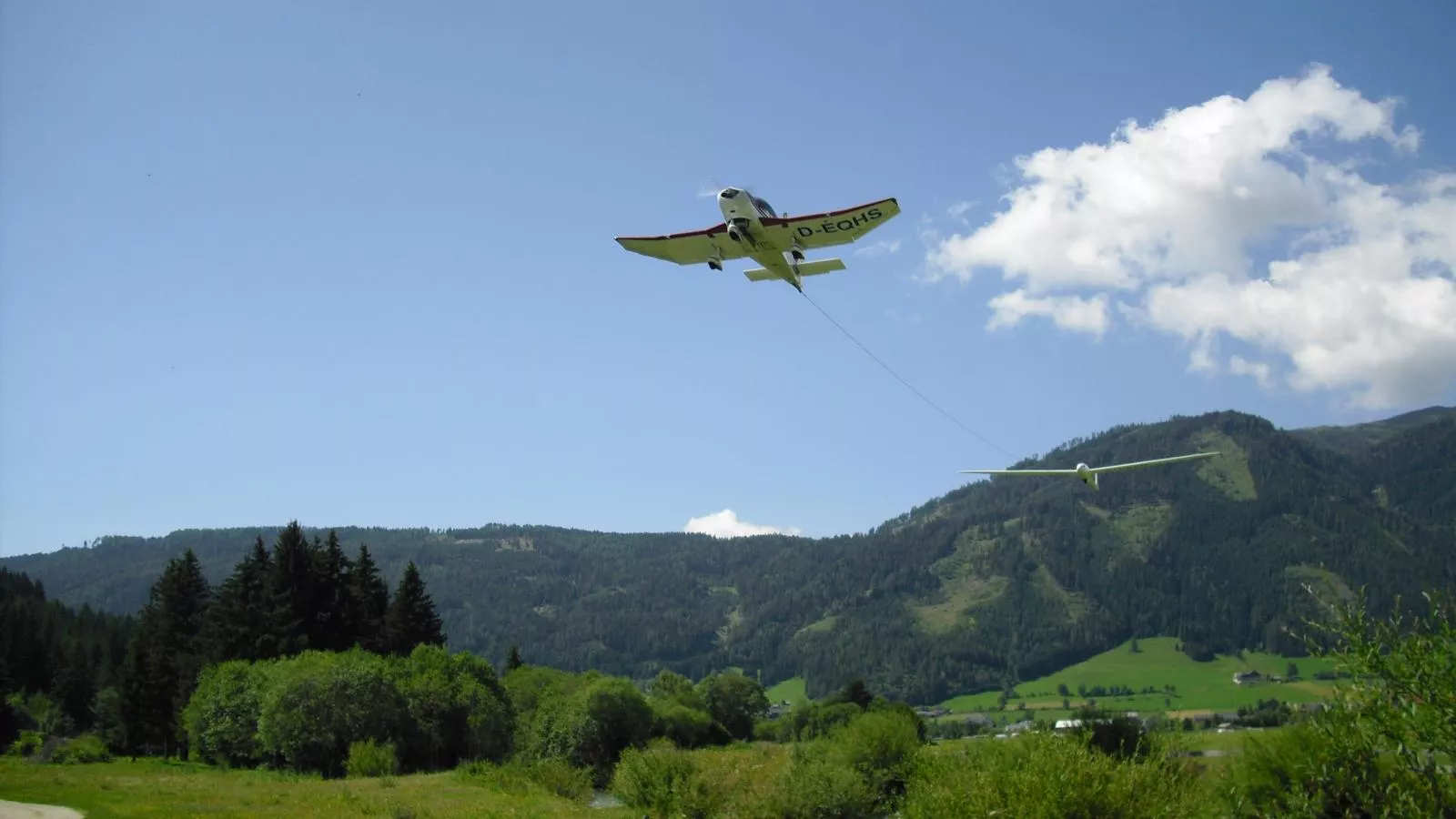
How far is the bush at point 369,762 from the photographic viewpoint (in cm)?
6156

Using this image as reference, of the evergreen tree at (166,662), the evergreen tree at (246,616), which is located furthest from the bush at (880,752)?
the evergreen tree at (166,662)

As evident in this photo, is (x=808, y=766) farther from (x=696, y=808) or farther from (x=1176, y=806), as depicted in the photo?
(x=1176, y=806)

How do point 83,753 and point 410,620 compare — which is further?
point 410,620

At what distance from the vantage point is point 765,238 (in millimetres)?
34938

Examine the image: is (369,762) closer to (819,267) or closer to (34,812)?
(34,812)

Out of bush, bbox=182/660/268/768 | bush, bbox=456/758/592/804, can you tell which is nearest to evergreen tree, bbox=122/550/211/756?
bush, bbox=182/660/268/768

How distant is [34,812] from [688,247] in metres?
30.9

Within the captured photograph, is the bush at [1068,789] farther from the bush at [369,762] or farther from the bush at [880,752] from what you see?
the bush at [369,762]

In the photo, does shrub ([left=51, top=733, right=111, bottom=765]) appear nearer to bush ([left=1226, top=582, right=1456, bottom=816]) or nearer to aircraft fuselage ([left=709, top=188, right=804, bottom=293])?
aircraft fuselage ([left=709, top=188, right=804, bottom=293])

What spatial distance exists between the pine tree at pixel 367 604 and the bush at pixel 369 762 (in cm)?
2080

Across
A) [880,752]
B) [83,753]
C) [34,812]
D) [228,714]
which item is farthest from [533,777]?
[34,812]

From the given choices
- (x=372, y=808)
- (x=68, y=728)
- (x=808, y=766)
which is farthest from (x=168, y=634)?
(x=808, y=766)

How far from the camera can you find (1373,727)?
18.8 m

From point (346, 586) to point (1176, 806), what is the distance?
7276 cm
